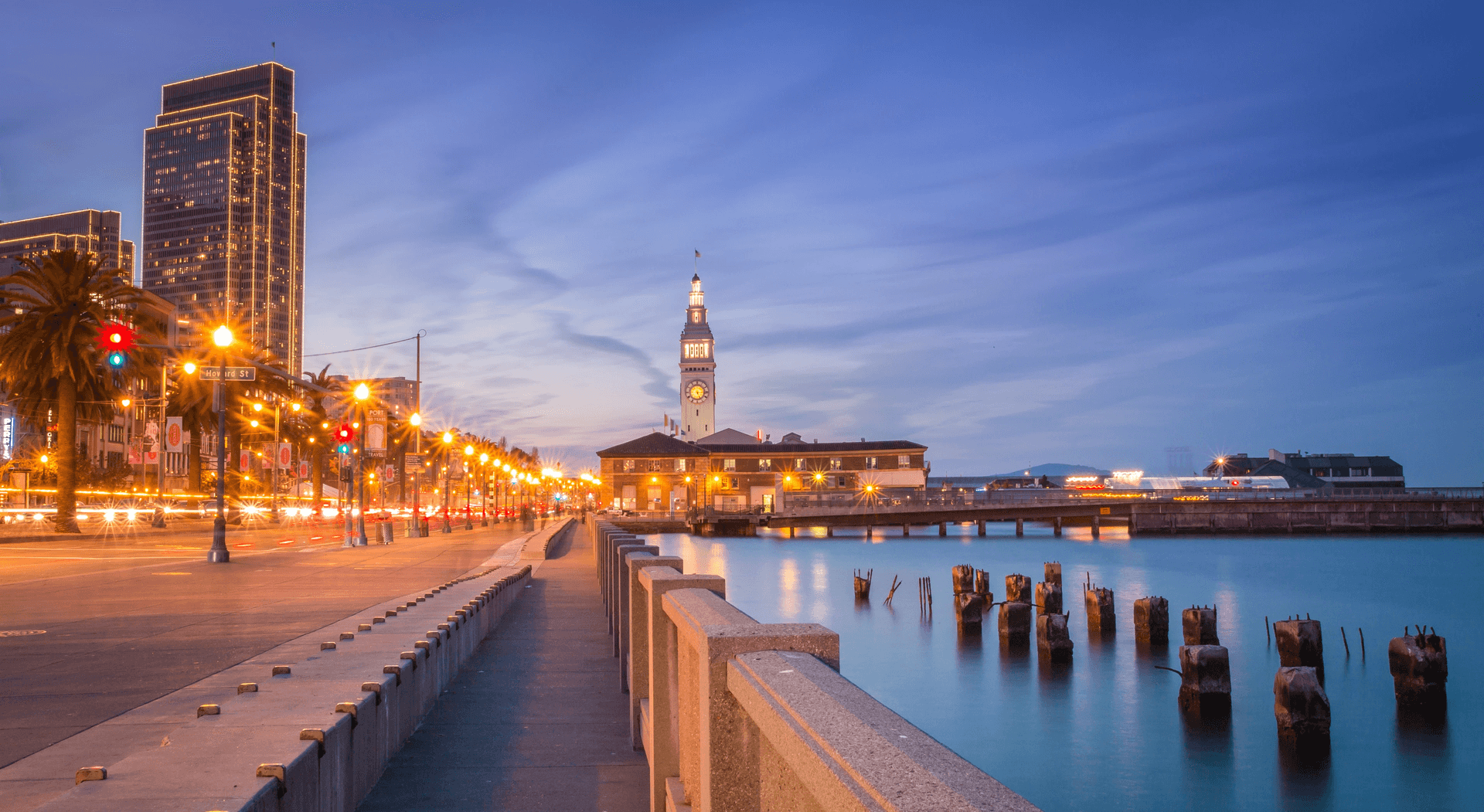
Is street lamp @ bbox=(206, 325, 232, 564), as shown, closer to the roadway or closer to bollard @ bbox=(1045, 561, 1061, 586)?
the roadway

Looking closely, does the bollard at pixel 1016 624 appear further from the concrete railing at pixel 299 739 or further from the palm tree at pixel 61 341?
the palm tree at pixel 61 341

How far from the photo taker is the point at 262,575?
24.2 m

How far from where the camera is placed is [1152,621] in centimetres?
3906

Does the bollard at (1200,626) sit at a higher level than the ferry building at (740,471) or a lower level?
lower

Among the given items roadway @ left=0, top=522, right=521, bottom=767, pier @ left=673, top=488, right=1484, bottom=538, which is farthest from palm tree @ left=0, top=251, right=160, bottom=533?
pier @ left=673, top=488, right=1484, bottom=538

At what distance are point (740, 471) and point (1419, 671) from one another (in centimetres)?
11234

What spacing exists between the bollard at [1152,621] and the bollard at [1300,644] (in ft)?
24.6

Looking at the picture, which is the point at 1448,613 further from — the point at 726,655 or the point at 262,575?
the point at 726,655

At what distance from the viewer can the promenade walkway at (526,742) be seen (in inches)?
264

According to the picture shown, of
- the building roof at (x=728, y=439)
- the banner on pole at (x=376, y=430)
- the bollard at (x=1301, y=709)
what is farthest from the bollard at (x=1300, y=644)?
the building roof at (x=728, y=439)

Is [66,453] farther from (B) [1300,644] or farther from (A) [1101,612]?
(B) [1300,644]

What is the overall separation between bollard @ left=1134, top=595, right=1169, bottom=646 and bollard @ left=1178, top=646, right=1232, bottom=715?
426 inches

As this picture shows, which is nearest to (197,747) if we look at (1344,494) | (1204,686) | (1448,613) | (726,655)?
(726,655)

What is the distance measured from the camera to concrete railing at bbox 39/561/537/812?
13.4 feet
